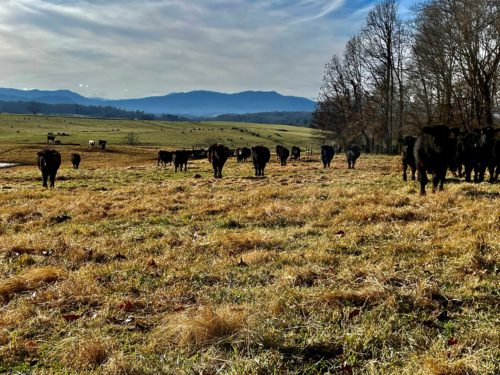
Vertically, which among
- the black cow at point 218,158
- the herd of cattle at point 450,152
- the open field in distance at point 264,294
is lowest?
the open field in distance at point 264,294

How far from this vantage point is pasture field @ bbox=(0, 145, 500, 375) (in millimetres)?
3623

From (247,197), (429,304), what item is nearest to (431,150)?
(247,197)

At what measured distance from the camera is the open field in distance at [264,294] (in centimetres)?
363

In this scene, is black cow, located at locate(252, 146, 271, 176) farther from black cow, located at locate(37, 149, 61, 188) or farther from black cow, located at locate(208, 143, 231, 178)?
black cow, located at locate(37, 149, 61, 188)

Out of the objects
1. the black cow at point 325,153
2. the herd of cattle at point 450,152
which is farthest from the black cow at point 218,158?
the herd of cattle at point 450,152

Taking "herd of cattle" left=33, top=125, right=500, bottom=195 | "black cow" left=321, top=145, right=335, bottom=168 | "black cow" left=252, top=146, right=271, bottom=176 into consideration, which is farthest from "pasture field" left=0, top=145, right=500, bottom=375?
"black cow" left=321, top=145, right=335, bottom=168

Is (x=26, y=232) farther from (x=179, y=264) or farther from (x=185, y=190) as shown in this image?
(x=185, y=190)

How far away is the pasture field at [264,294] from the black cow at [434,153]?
2.63 m

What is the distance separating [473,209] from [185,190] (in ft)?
35.7

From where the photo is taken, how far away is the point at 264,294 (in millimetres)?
5074

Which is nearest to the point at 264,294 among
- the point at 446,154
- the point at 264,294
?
the point at 264,294

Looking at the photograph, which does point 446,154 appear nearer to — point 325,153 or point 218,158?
point 218,158

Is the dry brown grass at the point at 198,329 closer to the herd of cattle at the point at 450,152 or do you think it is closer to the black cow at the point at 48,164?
the herd of cattle at the point at 450,152

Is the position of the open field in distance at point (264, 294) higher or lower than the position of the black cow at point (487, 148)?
lower
